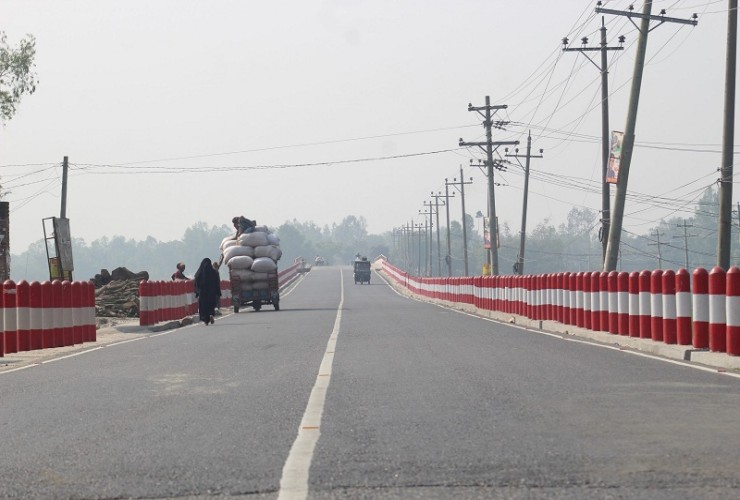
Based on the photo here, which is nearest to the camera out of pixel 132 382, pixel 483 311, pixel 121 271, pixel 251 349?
pixel 132 382

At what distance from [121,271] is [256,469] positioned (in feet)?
154

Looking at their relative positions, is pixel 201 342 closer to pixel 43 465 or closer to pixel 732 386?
pixel 732 386

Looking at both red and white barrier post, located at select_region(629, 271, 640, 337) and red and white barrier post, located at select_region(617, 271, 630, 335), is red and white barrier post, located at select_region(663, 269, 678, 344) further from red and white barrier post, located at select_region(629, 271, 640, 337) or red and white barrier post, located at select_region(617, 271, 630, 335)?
red and white barrier post, located at select_region(617, 271, 630, 335)

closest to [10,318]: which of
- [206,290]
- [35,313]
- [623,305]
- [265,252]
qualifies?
[35,313]

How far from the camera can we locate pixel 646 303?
18.1 metres

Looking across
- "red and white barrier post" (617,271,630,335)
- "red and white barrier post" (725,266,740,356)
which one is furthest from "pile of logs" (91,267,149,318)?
"red and white barrier post" (725,266,740,356)

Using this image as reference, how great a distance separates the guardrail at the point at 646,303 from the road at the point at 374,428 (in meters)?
0.96

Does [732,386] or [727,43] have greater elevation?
[727,43]

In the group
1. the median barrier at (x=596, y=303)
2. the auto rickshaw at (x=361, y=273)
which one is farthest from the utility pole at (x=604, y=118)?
the auto rickshaw at (x=361, y=273)

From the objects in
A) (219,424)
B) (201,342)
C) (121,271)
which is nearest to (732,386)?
(219,424)

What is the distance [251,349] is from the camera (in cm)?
1745

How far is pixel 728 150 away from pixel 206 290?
1319 cm

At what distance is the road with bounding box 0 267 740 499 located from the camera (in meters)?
6.30

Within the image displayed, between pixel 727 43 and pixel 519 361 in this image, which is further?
pixel 727 43
